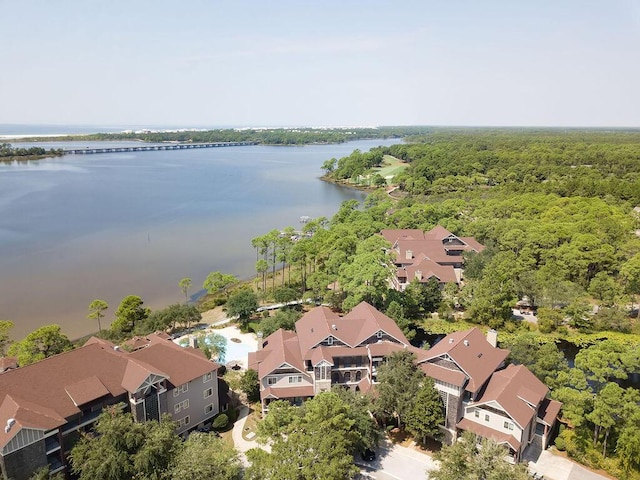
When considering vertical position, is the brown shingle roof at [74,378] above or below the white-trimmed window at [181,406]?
above

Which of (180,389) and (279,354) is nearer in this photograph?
(180,389)

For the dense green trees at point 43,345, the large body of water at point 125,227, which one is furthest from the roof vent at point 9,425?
the large body of water at point 125,227

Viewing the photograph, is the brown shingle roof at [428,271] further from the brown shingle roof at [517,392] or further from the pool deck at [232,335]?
the brown shingle roof at [517,392]

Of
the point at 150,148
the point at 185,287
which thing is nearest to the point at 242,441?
the point at 185,287

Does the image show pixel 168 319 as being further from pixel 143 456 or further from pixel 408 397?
pixel 408 397

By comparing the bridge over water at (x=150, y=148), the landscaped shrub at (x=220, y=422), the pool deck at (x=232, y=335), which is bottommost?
the pool deck at (x=232, y=335)

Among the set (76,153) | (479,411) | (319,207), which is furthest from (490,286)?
(76,153)

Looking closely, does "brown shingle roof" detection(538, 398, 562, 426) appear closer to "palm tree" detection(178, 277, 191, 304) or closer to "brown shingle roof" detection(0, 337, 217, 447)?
"brown shingle roof" detection(0, 337, 217, 447)
